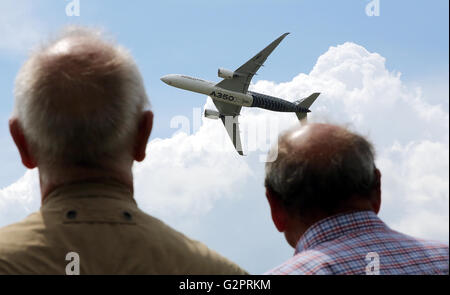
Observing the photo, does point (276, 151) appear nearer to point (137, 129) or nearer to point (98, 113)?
A: point (137, 129)

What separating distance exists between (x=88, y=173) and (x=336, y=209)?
234 centimetres

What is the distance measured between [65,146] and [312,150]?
7.44 ft

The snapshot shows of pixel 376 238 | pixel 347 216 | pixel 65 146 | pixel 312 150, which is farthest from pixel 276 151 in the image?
pixel 65 146

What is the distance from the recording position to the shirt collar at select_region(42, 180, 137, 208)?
163 inches

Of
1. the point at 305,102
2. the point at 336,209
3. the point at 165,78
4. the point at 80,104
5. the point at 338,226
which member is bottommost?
the point at 338,226

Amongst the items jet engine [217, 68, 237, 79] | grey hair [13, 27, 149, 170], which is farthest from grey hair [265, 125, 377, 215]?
jet engine [217, 68, 237, 79]

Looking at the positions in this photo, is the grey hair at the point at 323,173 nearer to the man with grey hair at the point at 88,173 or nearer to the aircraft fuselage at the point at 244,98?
the man with grey hair at the point at 88,173

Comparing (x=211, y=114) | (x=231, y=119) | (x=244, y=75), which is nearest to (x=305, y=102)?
(x=231, y=119)

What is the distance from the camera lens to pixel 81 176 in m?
4.18

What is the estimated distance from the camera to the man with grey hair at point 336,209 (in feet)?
16.4

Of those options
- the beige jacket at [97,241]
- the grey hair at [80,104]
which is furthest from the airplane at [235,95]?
the beige jacket at [97,241]

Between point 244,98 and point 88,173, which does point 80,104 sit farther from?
point 244,98

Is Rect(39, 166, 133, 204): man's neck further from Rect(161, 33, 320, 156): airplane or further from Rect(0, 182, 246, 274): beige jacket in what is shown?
Rect(161, 33, 320, 156): airplane

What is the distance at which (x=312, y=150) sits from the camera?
513cm
